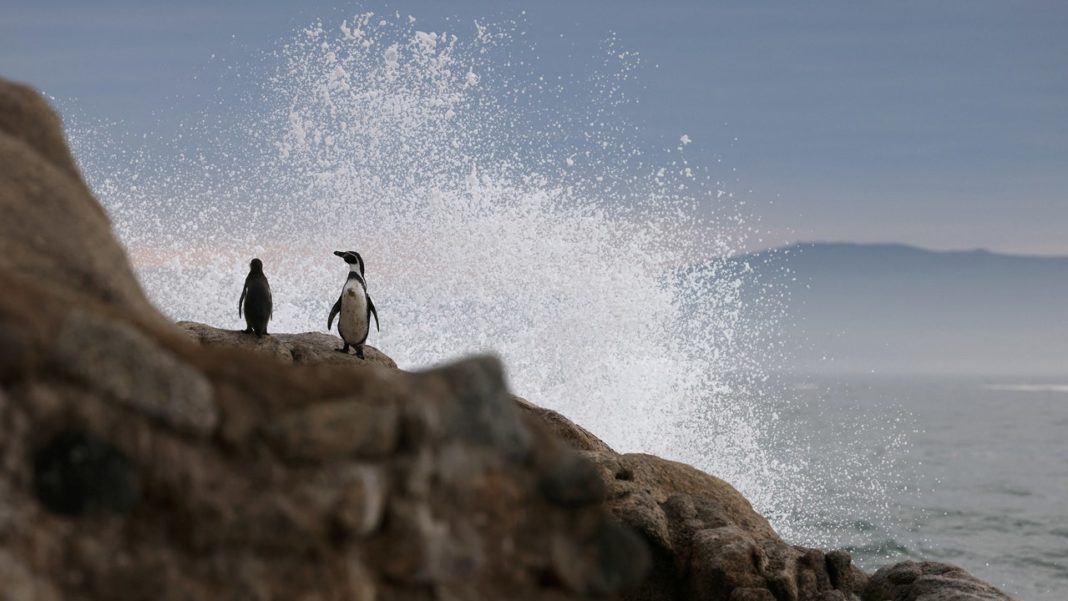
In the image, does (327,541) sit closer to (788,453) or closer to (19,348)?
(19,348)

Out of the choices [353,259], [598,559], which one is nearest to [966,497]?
[353,259]

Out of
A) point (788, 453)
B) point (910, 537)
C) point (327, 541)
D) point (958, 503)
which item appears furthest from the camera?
point (788, 453)

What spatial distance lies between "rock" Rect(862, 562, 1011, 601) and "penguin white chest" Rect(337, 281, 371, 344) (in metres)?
8.00

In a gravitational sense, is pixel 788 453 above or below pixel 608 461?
above

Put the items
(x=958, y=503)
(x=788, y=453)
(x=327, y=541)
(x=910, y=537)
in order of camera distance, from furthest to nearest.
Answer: (x=788, y=453), (x=958, y=503), (x=910, y=537), (x=327, y=541)

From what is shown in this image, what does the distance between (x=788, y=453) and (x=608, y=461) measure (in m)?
80.1

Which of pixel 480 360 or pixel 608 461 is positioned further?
pixel 608 461

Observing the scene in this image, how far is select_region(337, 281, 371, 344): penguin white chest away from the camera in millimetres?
17844

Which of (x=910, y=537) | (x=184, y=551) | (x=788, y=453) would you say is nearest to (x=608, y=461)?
(x=184, y=551)

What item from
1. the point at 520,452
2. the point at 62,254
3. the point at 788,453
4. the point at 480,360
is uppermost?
the point at 788,453

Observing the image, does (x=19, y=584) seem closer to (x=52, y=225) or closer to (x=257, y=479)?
(x=257, y=479)

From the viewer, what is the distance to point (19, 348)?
195 inches

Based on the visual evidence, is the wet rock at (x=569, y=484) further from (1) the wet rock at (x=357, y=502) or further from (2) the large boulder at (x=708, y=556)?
(2) the large boulder at (x=708, y=556)

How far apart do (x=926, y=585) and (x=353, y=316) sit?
8.67 meters
